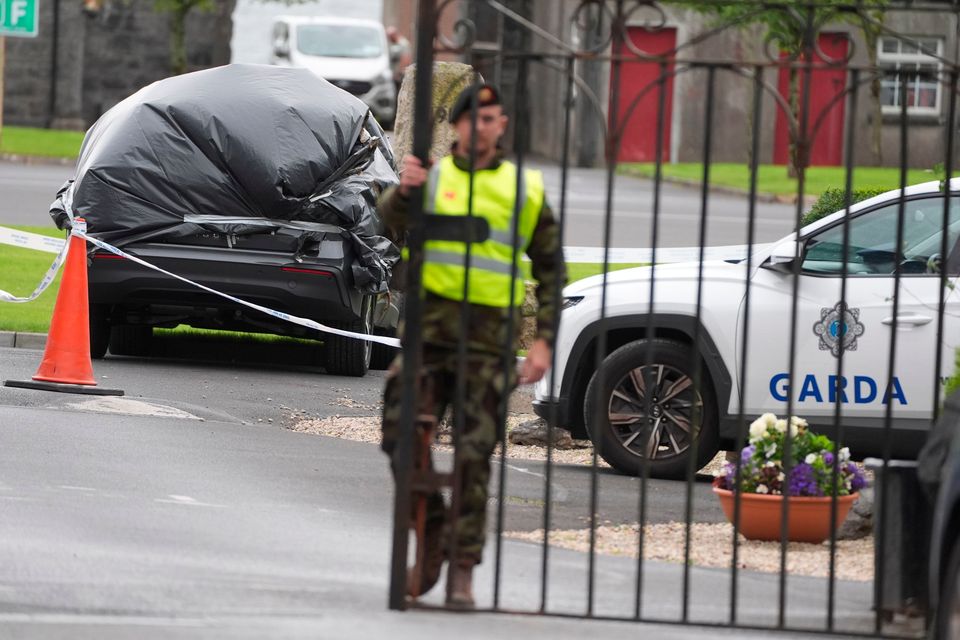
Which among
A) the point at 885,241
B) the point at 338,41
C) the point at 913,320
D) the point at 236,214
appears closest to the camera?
the point at 913,320

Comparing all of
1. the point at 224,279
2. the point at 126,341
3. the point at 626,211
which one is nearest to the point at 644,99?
the point at 626,211

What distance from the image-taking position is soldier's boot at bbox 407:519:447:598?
6375mm

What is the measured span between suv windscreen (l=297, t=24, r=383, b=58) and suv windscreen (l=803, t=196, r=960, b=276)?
30.1 m

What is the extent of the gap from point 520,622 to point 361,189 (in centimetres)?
722

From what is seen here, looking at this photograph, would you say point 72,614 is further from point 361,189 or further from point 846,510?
point 361,189

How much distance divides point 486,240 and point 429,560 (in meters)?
1.15

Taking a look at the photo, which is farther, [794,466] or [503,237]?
[794,466]

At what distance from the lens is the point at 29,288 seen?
1619 cm

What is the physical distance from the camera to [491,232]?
6.27 meters

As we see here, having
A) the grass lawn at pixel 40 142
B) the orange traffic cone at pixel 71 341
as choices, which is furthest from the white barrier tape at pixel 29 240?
the grass lawn at pixel 40 142

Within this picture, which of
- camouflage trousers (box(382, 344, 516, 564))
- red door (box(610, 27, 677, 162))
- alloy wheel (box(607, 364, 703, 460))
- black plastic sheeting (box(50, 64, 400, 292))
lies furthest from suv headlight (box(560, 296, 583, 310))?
red door (box(610, 27, 677, 162))

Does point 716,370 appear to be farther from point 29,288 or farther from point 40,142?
point 40,142

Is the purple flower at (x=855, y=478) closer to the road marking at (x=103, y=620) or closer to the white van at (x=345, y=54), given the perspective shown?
the road marking at (x=103, y=620)

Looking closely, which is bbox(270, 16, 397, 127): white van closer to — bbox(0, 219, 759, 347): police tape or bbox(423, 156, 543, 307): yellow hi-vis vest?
bbox(0, 219, 759, 347): police tape
